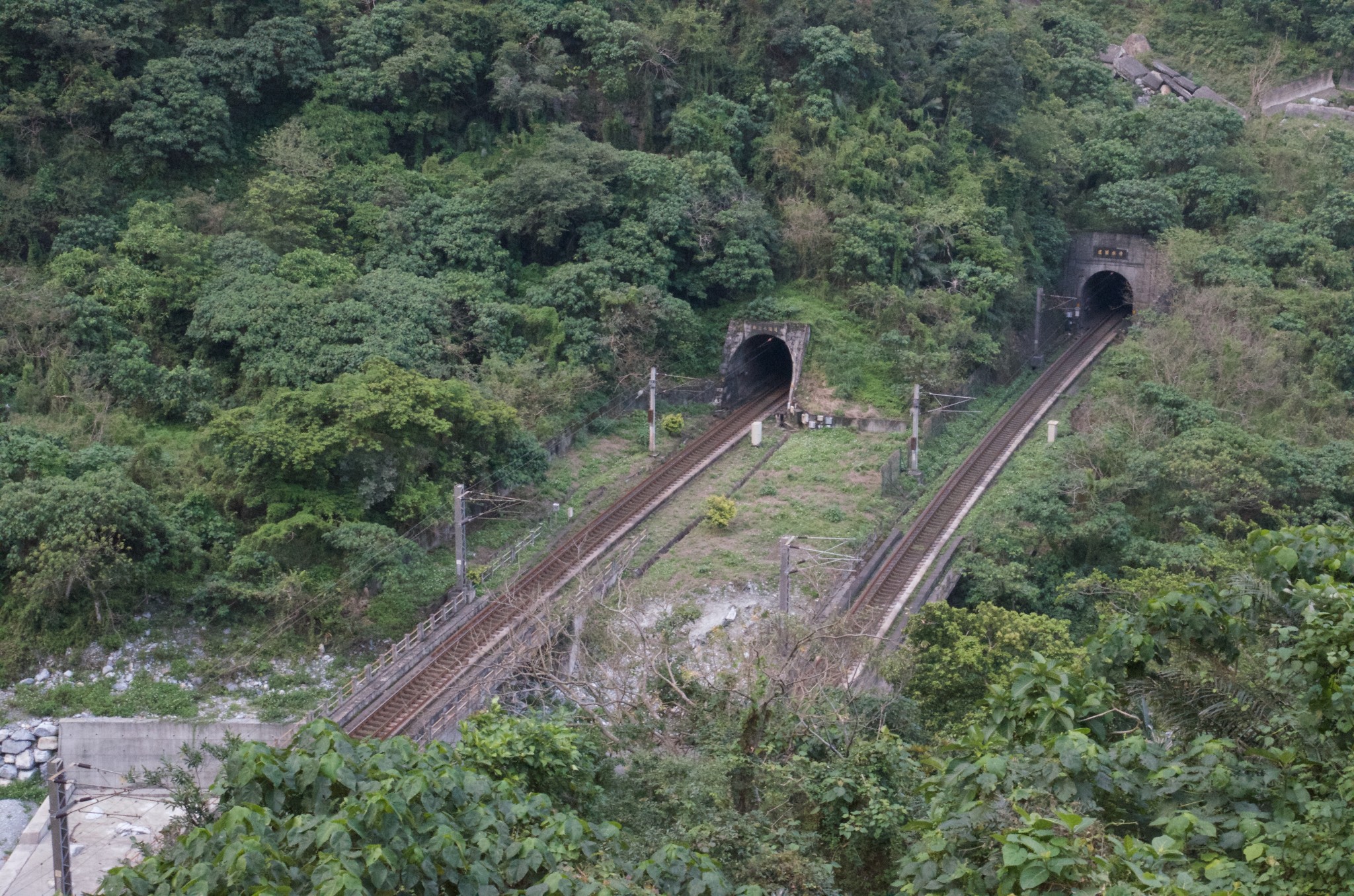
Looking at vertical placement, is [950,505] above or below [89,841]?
above

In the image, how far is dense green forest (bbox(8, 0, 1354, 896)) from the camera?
9.12 meters

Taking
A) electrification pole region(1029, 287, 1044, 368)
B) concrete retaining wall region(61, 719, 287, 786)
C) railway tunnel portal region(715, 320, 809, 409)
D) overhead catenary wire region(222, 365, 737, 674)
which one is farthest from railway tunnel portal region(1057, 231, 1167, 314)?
concrete retaining wall region(61, 719, 287, 786)

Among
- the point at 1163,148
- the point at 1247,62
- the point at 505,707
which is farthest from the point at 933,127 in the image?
the point at 505,707

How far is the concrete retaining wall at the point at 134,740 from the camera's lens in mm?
20625

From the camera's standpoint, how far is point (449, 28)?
1484 inches

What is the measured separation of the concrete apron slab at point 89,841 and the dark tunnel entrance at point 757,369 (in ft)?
62.6

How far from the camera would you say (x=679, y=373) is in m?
34.6

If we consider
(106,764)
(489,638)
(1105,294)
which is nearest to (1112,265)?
(1105,294)

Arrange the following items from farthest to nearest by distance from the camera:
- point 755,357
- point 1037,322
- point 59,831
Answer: point 1037,322, point 755,357, point 59,831

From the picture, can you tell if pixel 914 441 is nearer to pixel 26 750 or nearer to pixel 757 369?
pixel 757 369

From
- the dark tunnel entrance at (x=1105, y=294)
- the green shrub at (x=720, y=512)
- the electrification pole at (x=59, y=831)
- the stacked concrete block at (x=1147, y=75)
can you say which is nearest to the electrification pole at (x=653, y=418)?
the green shrub at (x=720, y=512)

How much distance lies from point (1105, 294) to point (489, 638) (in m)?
31.3

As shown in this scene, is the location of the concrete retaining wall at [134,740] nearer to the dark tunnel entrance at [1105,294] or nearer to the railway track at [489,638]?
the railway track at [489,638]

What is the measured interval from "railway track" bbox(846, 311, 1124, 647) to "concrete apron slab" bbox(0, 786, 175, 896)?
11.4 meters
